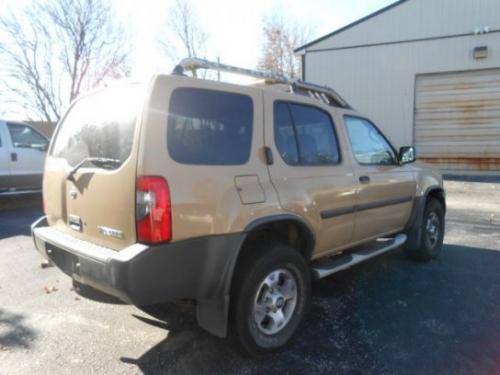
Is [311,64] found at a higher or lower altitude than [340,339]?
higher

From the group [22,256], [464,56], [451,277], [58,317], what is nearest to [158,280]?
[58,317]

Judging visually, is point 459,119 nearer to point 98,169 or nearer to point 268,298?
point 268,298

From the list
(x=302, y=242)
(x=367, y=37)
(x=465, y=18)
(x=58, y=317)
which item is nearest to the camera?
(x=302, y=242)

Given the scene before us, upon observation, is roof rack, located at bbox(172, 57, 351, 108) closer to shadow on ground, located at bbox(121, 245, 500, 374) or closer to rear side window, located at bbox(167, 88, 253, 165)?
rear side window, located at bbox(167, 88, 253, 165)

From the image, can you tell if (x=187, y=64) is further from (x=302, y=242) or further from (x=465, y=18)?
(x=465, y=18)

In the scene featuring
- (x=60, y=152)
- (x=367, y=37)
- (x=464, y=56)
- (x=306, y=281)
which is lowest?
(x=306, y=281)

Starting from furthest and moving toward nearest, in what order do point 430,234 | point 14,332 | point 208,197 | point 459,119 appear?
point 459,119 → point 430,234 → point 14,332 → point 208,197

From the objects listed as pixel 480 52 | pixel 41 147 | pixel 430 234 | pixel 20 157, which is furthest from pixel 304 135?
pixel 480 52

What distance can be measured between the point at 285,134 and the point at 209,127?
0.77 meters

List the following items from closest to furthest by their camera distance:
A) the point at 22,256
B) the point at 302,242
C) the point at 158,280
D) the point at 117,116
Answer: the point at 158,280, the point at 117,116, the point at 302,242, the point at 22,256

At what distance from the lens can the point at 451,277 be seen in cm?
446

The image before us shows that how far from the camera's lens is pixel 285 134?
3.15m

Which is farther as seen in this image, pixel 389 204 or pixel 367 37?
pixel 367 37

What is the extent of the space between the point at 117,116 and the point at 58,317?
209cm
